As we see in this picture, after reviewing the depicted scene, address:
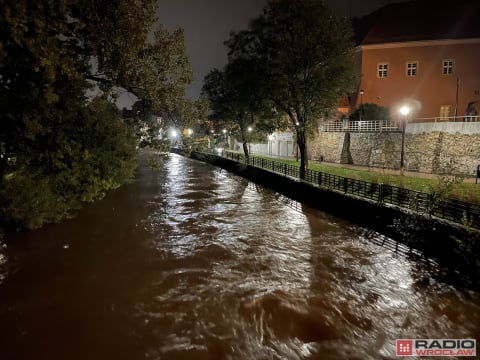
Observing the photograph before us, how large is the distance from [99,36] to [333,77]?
48.6ft

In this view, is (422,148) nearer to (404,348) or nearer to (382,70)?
(382,70)

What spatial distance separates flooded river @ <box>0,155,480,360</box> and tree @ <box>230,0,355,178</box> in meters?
9.72

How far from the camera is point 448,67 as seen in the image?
102 feet

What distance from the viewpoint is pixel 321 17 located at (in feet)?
61.6

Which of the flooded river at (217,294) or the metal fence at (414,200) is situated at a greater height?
the metal fence at (414,200)

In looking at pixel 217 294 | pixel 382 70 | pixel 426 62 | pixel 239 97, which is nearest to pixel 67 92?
pixel 217 294

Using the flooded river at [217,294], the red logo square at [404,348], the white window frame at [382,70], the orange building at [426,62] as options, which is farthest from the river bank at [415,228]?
the white window frame at [382,70]

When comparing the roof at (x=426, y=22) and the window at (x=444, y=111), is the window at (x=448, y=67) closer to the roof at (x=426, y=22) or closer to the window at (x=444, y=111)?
the roof at (x=426, y=22)

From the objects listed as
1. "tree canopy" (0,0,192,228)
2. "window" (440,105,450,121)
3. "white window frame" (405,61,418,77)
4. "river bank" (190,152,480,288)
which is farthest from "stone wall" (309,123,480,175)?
"tree canopy" (0,0,192,228)

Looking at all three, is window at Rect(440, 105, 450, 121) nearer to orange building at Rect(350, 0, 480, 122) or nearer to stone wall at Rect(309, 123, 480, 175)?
orange building at Rect(350, 0, 480, 122)

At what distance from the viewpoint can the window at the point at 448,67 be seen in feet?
102

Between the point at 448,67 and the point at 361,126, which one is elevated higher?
the point at 448,67

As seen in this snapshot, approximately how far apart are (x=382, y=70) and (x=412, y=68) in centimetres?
282

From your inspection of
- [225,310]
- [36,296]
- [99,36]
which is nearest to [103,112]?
[99,36]
